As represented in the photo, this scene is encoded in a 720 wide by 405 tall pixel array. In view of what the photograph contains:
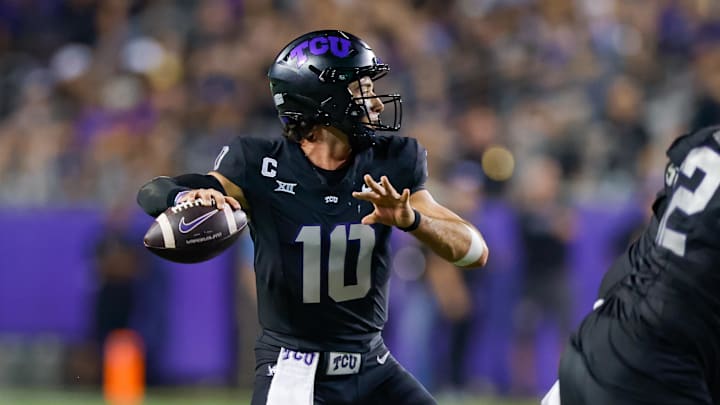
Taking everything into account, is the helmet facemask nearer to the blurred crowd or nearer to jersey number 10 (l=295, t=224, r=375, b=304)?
jersey number 10 (l=295, t=224, r=375, b=304)

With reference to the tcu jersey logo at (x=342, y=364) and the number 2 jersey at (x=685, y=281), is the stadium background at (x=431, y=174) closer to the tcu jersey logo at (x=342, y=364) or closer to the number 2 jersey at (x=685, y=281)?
the tcu jersey logo at (x=342, y=364)

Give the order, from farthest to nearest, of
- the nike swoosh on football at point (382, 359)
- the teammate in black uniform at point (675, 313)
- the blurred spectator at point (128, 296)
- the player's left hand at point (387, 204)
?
the blurred spectator at point (128, 296) → the nike swoosh on football at point (382, 359) → the player's left hand at point (387, 204) → the teammate in black uniform at point (675, 313)

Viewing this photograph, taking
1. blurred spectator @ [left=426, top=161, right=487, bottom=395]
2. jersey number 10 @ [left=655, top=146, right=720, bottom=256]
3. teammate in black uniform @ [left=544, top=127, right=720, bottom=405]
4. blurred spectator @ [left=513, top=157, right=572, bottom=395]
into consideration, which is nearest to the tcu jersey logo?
teammate in black uniform @ [left=544, top=127, right=720, bottom=405]

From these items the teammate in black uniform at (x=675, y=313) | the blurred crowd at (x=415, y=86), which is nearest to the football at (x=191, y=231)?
the teammate in black uniform at (x=675, y=313)

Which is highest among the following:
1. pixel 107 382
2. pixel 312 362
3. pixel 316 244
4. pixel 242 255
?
A: pixel 316 244

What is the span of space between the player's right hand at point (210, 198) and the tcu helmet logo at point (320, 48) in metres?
0.59

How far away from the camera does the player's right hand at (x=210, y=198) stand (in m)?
4.40

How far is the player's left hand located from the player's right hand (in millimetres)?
456

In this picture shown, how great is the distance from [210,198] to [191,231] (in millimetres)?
136

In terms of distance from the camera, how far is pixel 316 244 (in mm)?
4539

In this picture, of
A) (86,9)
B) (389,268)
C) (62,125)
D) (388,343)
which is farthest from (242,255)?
(389,268)

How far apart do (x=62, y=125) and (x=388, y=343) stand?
3.32 meters

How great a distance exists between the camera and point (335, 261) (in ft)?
14.8

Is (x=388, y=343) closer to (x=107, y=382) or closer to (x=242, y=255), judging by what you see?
(x=242, y=255)
